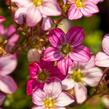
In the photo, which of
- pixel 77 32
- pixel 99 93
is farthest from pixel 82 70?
pixel 77 32

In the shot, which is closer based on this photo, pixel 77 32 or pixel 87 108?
pixel 77 32

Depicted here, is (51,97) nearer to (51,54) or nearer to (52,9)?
(51,54)

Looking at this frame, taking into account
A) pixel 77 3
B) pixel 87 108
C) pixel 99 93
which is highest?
pixel 77 3

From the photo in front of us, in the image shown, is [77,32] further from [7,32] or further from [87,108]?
[87,108]

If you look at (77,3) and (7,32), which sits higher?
(77,3)

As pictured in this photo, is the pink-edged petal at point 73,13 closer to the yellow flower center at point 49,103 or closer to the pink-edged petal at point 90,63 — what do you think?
the pink-edged petal at point 90,63

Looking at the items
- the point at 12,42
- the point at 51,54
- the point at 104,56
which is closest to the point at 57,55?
the point at 51,54

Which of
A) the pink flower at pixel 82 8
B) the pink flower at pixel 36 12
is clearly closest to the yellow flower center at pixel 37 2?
the pink flower at pixel 36 12
